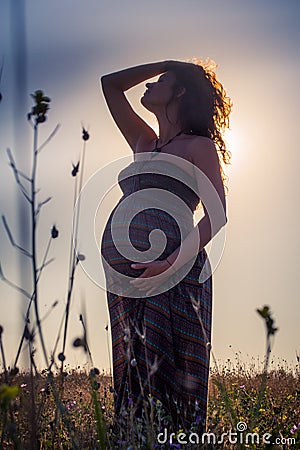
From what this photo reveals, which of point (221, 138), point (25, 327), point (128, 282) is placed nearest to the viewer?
point (25, 327)

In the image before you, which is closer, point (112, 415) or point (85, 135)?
point (85, 135)

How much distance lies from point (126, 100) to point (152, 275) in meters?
1.19

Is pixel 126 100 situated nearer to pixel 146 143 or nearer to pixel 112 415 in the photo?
pixel 146 143

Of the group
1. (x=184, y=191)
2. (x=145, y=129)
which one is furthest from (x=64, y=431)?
(x=145, y=129)

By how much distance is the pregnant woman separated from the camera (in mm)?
3178

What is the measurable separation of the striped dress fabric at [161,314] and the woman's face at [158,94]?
32cm

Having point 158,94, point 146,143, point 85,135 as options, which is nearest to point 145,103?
point 158,94

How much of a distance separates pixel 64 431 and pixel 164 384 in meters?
0.55

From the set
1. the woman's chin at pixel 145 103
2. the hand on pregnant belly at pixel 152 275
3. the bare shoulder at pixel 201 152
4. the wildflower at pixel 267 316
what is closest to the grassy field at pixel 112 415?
the wildflower at pixel 267 316

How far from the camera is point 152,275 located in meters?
3.09

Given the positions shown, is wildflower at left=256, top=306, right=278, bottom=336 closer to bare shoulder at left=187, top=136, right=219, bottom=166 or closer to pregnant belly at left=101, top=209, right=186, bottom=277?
pregnant belly at left=101, top=209, right=186, bottom=277

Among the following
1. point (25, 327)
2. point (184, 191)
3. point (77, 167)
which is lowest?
point (25, 327)

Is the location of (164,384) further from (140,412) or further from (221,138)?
(221,138)

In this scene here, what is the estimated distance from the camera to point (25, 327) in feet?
6.16
